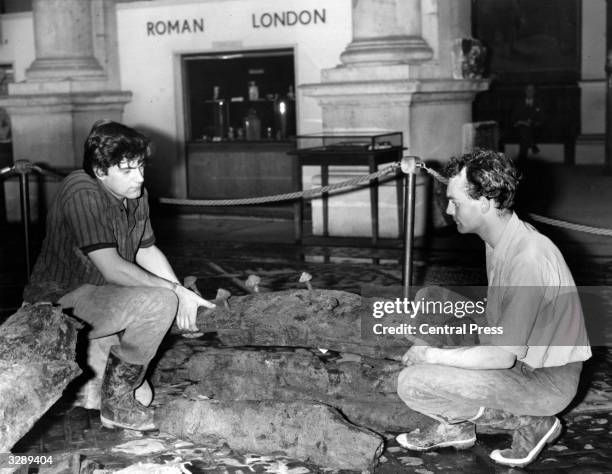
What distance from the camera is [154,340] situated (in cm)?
498

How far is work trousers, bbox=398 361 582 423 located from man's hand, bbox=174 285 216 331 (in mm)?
1271

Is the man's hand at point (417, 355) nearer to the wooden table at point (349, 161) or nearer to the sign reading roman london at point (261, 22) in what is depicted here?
the wooden table at point (349, 161)

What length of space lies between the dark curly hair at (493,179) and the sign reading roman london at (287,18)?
26.9 feet

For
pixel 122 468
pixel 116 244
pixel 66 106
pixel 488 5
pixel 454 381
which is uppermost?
pixel 488 5

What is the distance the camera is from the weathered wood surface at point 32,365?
4.19 meters

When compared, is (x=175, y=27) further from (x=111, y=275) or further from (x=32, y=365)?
(x=32, y=365)

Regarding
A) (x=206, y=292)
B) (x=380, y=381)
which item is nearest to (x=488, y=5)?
(x=206, y=292)

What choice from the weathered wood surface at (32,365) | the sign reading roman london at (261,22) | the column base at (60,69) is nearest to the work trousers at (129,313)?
the weathered wood surface at (32,365)

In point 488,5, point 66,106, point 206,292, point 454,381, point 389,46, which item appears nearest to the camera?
point 454,381

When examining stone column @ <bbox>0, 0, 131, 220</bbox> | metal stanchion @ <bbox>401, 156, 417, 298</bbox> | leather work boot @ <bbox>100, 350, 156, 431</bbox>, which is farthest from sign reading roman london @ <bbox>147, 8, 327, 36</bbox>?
leather work boot @ <bbox>100, 350, 156, 431</bbox>

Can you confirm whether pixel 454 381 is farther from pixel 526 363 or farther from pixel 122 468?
pixel 122 468

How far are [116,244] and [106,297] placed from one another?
0.29 meters

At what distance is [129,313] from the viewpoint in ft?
16.1

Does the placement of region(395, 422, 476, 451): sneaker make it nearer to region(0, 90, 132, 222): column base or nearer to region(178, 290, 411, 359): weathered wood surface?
region(178, 290, 411, 359): weathered wood surface
